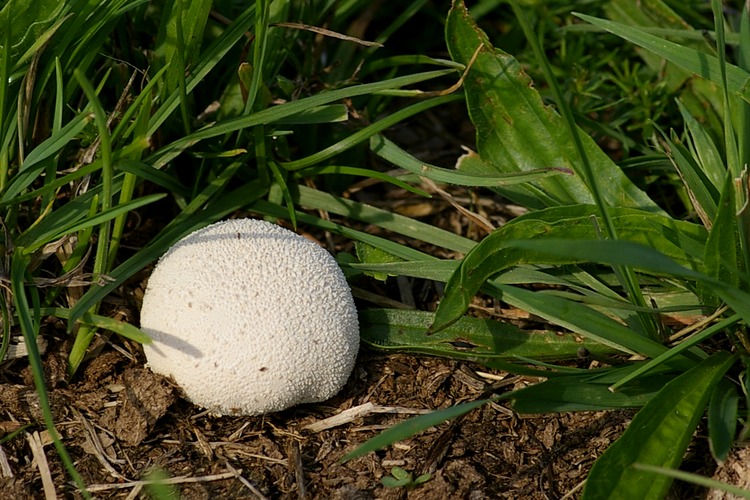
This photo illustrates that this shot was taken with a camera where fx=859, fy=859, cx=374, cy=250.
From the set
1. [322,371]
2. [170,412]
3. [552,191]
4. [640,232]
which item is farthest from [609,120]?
[170,412]

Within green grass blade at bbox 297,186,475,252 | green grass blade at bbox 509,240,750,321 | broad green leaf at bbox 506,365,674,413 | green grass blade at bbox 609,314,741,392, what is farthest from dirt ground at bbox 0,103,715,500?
green grass blade at bbox 509,240,750,321

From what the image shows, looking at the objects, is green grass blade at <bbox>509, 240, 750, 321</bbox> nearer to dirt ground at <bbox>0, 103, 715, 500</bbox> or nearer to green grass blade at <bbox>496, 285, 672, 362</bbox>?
green grass blade at <bbox>496, 285, 672, 362</bbox>

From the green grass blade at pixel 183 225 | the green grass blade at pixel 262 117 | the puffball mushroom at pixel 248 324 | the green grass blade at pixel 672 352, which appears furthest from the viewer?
the green grass blade at pixel 262 117

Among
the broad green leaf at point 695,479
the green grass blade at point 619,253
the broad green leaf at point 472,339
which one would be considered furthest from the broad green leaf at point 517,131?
the broad green leaf at point 695,479

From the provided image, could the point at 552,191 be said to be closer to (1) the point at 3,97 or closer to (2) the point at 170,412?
(2) the point at 170,412

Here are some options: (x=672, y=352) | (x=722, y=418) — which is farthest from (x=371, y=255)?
(x=722, y=418)

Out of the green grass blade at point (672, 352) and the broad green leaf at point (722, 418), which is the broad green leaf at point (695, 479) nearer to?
the broad green leaf at point (722, 418)
